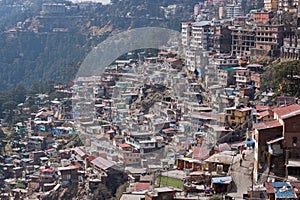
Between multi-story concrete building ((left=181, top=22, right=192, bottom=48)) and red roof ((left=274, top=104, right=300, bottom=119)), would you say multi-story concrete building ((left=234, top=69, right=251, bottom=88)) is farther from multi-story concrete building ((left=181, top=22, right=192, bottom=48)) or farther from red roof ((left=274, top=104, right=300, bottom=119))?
red roof ((left=274, top=104, right=300, bottom=119))

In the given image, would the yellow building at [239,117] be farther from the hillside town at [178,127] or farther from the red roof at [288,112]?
the red roof at [288,112]

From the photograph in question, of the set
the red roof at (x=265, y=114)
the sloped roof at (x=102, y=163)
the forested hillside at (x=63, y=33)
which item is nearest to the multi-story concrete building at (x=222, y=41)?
the sloped roof at (x=102, y=163)

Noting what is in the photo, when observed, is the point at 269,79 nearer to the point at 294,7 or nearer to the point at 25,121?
the point at 294,7

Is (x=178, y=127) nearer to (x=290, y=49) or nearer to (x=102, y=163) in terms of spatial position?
(x=102, y=163)

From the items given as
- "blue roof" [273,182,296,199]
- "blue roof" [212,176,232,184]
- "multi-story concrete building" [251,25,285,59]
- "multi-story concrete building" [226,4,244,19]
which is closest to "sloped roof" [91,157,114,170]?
"blue roof" [212,176,232,184]

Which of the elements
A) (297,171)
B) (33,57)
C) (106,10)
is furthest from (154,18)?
(297,171)

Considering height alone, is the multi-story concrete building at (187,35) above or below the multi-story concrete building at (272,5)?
below

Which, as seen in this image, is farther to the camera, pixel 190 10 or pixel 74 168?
pixel 190 10
